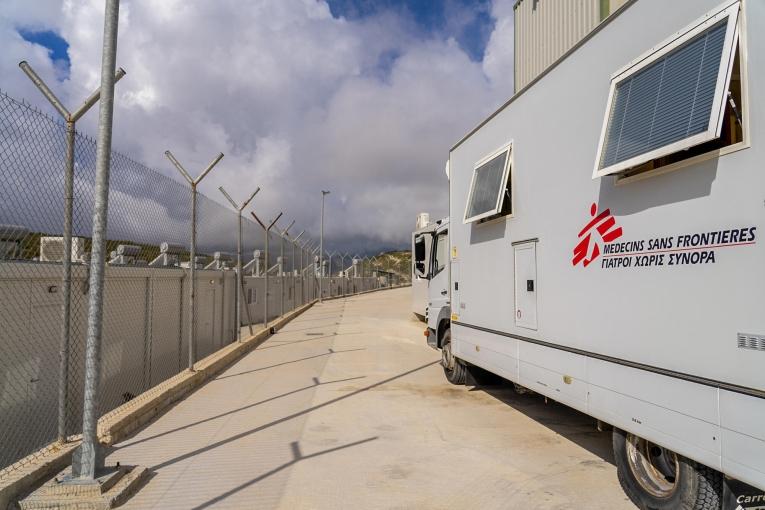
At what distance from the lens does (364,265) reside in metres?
47.7

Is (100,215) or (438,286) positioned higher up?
(100,215)

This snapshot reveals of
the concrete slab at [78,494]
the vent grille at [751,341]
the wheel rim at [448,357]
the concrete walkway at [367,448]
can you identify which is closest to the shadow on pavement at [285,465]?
the concrete walkway at [367,448]

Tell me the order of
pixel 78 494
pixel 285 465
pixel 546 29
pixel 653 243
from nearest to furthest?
pixel 653 243
pixel 78 494
pixel 285 465
pixel 546 29

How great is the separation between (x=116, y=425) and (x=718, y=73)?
18.8 ft

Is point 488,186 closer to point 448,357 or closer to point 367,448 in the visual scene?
point 367,448

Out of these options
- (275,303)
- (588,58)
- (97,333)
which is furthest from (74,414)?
(275,303)

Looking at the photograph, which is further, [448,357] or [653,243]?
[448,357]

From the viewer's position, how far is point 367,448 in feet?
17.7

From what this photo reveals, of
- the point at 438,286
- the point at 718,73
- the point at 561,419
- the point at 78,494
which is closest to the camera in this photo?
the point at 718,73

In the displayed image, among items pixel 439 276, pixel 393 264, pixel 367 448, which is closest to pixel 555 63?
pixel 367 448

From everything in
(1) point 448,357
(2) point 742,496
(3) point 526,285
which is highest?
(3) point 526,285

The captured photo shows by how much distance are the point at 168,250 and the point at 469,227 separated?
4.74 metres

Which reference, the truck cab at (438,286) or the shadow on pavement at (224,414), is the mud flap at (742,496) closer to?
the shadow on pavement at (224,414)

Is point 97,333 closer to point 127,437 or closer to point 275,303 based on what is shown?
point 127,437
